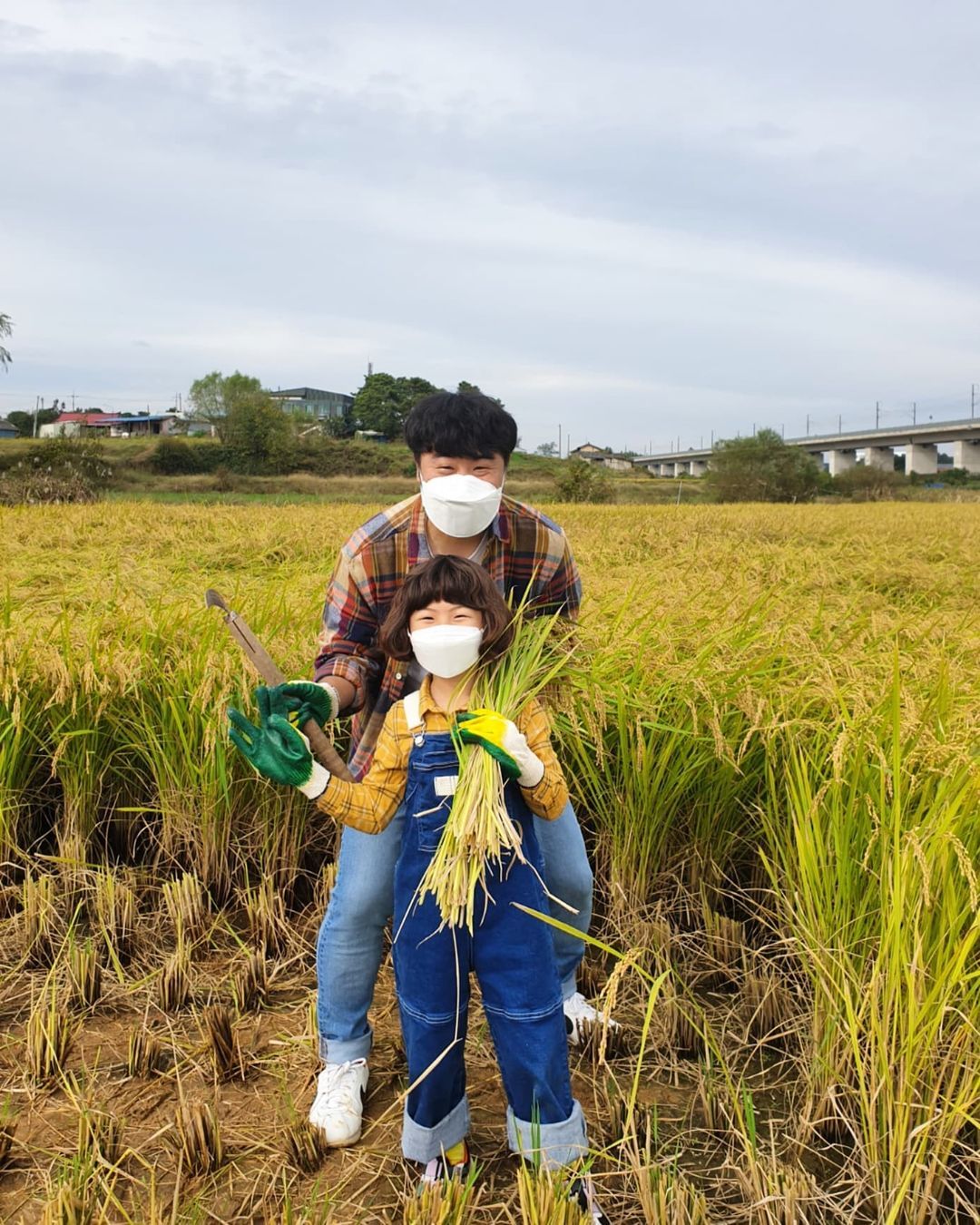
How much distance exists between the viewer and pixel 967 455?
A: 54.2 meters

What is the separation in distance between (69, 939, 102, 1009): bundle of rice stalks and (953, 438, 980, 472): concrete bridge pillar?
6073 cm

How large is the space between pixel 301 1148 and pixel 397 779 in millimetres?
684

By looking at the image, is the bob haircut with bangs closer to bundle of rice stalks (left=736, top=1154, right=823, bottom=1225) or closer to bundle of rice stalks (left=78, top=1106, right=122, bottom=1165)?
bundle of rice stalks (left=736, top=1154, right=823, bottom=1225)

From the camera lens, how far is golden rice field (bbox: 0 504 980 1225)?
1422 millimetres

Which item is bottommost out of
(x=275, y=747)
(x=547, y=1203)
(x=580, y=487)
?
(x=547, y=1203)

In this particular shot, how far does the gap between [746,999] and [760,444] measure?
4459cm

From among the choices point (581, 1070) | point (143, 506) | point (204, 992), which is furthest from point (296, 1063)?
point (143, 506)

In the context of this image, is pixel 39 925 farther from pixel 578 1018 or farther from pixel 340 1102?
pixel 578 1018

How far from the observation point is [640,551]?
8242mm

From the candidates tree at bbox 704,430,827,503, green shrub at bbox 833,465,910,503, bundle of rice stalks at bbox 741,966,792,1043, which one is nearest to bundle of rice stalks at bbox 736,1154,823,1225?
bundle of rice stalks at bbox 741,966,792,1043

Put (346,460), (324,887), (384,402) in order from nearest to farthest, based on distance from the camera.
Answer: (324,887)
(346,460)
(384,402)

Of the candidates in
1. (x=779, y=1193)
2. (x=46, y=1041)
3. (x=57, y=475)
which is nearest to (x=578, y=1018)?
(x=779, y=1193)

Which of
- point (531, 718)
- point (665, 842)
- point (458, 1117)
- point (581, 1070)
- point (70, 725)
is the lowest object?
point (581, 1070)

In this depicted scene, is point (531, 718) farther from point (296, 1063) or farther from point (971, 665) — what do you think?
point (971, 665)
